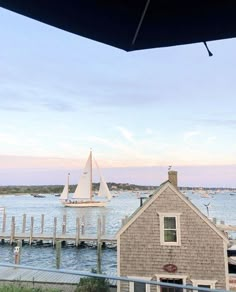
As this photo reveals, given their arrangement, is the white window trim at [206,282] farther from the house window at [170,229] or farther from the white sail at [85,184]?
the white sail at [85,184]

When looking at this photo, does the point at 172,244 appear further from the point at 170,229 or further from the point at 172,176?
the point at 172,176

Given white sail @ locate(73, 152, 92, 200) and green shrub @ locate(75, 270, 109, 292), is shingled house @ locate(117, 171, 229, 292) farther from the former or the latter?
white sail @ locate(73, 152, 92, 200)

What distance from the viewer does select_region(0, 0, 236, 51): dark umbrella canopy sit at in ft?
5.05

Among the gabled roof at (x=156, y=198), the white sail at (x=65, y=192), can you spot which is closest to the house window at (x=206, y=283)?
the gabled roof at (x=156, y=198)

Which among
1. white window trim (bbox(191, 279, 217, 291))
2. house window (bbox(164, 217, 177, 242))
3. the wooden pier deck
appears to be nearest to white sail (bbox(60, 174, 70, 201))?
the wooden pier deck

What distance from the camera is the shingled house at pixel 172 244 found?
443 inches

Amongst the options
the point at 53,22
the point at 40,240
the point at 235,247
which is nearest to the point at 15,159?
the point at 40,240

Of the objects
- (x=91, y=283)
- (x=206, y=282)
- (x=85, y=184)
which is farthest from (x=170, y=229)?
(x=85, y=184)

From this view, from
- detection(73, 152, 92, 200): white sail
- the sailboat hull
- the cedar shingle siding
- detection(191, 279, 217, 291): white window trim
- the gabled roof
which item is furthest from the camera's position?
the sailboat hull

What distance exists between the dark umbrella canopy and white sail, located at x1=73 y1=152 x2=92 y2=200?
53441mm

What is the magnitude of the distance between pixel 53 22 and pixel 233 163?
139ft

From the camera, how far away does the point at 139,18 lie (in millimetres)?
1681

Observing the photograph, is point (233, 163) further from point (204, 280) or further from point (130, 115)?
point (204, 280)

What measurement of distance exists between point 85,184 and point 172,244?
4475cm
